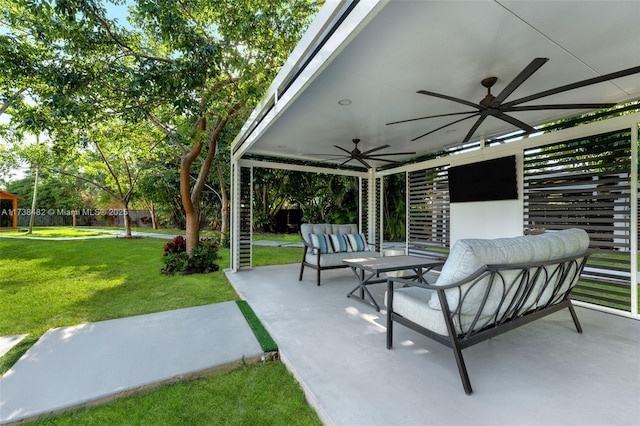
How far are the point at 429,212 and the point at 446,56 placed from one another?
390 cm

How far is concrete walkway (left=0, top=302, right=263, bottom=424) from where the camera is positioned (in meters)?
1.76

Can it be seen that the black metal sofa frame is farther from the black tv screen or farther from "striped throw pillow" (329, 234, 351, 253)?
"striped throw pillow" (329, 234, 351, 253)

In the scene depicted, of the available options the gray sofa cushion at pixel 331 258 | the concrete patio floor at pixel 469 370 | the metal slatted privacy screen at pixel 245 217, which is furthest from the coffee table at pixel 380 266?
the metal slatted privacy screen at pixel 245 217

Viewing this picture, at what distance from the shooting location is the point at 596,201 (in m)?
3.49

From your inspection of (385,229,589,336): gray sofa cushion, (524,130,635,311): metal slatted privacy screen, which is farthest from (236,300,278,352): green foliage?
(524,130,635,311): metal slatted privacy screen

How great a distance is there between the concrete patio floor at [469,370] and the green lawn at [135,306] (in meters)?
0.27

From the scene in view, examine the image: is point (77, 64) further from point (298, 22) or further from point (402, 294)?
point (402, 294)

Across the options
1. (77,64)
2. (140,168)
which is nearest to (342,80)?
(77,64)

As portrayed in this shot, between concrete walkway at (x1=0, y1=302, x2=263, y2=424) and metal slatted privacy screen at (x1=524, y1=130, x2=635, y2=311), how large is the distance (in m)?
4.17

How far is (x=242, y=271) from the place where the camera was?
5.57 m

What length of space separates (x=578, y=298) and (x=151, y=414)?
488 cm

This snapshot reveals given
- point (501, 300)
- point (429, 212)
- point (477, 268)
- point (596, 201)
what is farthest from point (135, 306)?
point (596, 201)

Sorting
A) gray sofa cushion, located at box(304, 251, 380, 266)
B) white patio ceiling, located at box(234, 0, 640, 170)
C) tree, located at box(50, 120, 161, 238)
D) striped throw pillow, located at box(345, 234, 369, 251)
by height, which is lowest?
gray sofa cushion, located at box(304, 251, 380, 266)

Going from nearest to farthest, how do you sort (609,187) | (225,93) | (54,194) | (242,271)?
(609,187), (225,93), (242,271), (54,194)
